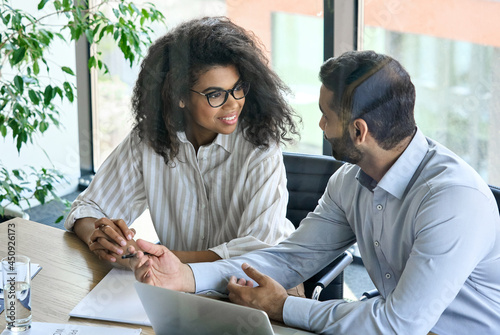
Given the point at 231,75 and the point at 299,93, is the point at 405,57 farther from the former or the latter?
the point at 231,75

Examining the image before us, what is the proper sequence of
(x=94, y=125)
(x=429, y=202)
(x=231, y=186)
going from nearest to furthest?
(x=429, y=202) < (x=231, y=186) < (x=94, y=125)

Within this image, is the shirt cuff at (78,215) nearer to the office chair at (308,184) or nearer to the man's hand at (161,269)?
the man's hand at (161,269)

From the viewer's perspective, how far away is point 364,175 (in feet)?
4.14

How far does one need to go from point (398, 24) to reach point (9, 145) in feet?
6.63

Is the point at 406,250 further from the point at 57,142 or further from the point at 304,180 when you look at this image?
the point at 57,142

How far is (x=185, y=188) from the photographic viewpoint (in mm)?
1684

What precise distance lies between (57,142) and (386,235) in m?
2.53

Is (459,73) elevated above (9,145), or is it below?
above

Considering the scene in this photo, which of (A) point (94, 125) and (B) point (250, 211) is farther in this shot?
(A) point (94, 125)

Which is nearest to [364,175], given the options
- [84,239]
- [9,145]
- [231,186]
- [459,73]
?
[231,186]

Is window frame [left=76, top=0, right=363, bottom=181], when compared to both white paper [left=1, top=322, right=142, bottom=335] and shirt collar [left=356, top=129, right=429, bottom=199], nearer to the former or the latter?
shirt collar [left=356, top=129, right=429, bottom=199]

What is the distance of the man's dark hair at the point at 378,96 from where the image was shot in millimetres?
1142

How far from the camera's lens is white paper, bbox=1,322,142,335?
1.06 m

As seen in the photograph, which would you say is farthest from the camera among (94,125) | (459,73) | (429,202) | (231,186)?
(94,125)
